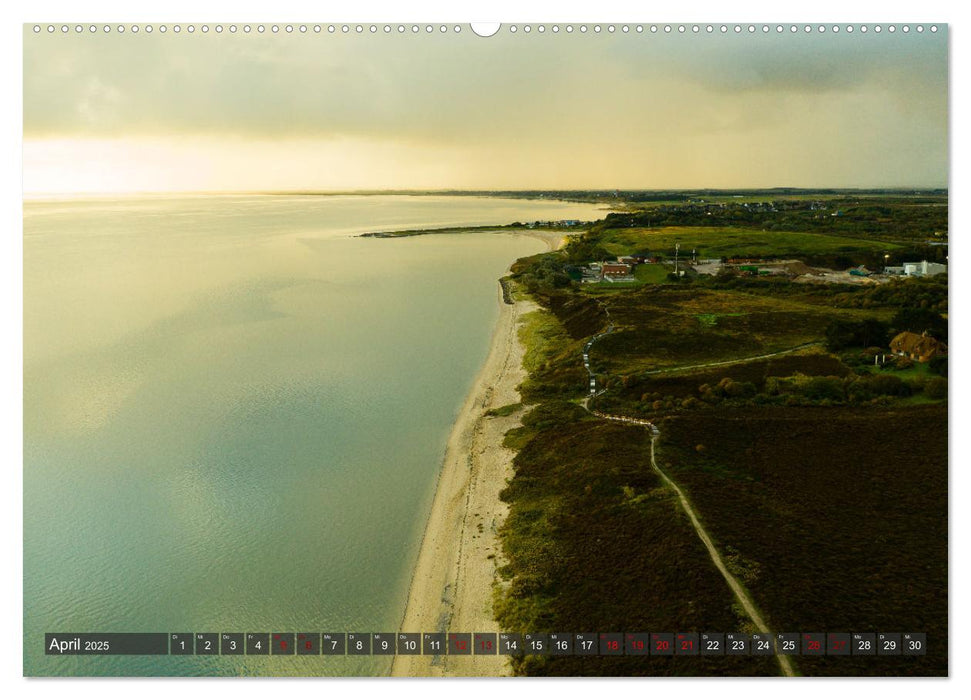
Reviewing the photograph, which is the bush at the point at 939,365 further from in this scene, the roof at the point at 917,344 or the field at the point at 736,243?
the field at the point at 736,243

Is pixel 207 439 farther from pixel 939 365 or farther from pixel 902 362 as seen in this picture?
pixel 902 362

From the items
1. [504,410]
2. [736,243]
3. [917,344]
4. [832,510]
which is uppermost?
[736,243]

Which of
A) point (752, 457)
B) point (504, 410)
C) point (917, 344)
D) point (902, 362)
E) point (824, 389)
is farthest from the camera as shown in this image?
point (504, 410)

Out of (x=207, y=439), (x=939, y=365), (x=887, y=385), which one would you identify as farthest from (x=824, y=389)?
(x=207, y=439)

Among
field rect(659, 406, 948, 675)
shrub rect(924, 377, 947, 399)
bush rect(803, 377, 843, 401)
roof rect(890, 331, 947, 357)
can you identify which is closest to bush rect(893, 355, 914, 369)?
roof rect(890, 331, 947, 357)

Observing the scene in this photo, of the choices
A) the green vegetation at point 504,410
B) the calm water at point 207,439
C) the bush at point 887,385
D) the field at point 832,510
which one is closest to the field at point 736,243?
the bush at point 887,385

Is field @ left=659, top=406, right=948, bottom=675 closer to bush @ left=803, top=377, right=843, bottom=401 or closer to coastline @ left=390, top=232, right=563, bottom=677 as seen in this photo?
bush @ left=803, top=377, right=843, bottom=401
